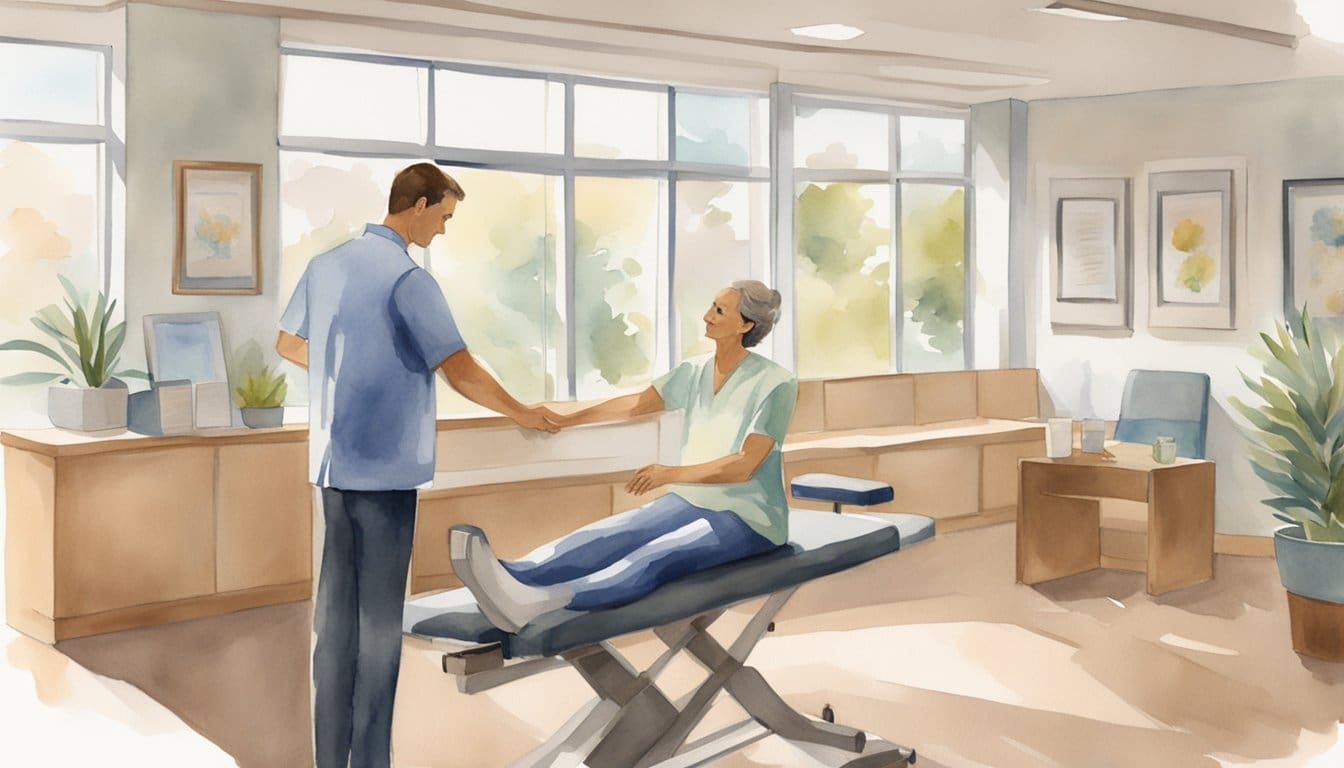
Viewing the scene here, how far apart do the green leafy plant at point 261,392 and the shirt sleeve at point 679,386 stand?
2.69 m

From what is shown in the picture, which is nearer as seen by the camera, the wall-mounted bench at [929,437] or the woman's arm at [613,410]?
the woman's arm at [613,410]

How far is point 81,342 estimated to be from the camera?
18.0 feet

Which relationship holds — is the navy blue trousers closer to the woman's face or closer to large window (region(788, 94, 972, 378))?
the woman's face

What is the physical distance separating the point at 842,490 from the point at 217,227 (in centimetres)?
331

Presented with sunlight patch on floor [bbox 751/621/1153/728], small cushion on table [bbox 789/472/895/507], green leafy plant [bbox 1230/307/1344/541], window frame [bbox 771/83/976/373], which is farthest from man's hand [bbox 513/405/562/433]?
window frame [bbox 771/83/976/373]

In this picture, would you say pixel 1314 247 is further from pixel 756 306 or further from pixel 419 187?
pixel 419 187

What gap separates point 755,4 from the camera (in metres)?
5.79

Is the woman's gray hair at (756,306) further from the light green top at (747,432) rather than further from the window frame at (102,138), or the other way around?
the window frame at (102,138)

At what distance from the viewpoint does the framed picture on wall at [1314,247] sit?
7.24m

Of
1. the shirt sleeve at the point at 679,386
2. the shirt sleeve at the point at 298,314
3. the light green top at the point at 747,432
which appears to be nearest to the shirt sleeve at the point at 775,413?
the light green top at the point at 747,432

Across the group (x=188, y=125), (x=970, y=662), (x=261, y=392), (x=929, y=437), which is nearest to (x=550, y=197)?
(x=188, y=125)

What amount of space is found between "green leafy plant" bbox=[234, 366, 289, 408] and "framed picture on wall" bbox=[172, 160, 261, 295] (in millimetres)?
519

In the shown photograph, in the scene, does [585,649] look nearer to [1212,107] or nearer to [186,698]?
[186,698]

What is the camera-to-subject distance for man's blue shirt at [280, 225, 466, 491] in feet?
10.6
